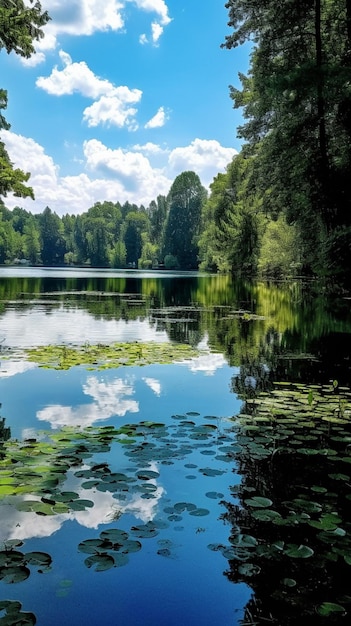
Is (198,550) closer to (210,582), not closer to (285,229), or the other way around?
(210,582)

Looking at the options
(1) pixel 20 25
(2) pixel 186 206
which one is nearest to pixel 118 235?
(2) pixel 186 206

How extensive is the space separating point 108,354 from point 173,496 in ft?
22.4

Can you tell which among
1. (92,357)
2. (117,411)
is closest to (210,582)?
→ (117,411)

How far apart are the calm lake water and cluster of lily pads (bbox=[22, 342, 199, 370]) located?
0.38 metres

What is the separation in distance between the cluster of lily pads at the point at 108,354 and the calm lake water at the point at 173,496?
1.26 ft

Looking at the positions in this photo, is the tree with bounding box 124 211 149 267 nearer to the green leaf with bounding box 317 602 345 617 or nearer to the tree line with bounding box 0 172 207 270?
the tree line with bounding box 0 172 207 270

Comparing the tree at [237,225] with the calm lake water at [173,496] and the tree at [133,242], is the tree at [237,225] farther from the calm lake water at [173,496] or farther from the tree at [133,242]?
the tree at [133,242]

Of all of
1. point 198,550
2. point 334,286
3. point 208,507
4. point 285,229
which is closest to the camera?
point 198,550

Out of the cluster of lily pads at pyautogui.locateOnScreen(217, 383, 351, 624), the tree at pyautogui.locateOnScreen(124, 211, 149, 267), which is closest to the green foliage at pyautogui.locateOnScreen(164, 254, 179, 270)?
the tree at pyautogui.locateOnScreen(124, 211, 149, 267)

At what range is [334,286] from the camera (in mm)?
25156

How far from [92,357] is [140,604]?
7.83 metres

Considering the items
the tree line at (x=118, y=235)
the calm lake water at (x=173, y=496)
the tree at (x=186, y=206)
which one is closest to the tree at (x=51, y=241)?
the tree line at (x=118, y=235)

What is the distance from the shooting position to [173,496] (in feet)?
14.2

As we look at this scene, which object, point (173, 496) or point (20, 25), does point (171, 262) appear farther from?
point (173, 496)
